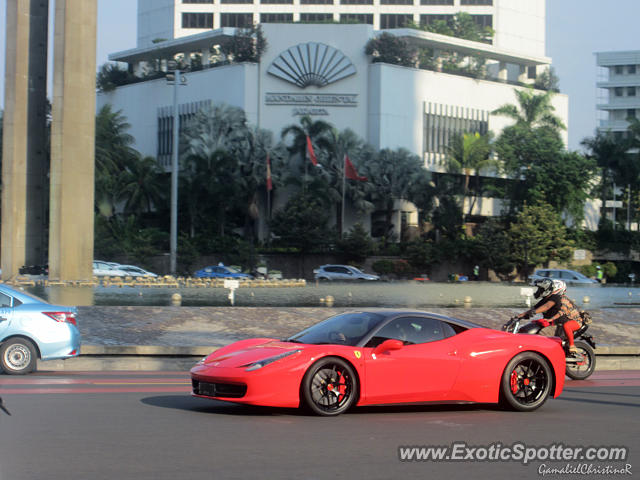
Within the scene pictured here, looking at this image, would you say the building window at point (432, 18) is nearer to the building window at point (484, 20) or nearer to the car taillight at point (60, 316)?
the building window at point (484, 20)

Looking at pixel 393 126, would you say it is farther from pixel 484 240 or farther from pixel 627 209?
pixel 627 209

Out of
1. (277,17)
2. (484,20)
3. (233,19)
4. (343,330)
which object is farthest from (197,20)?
(343,330)

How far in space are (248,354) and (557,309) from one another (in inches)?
242

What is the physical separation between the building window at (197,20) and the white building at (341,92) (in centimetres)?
1367

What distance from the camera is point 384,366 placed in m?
10.2

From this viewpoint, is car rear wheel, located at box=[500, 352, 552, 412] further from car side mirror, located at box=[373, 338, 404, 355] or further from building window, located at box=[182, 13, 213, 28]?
building window, located at box=[182, 13, 213, 28]

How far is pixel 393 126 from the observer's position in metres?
84.1

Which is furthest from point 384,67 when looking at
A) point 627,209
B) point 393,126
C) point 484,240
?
point 627,209

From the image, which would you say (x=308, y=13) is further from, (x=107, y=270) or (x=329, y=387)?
Answer: (x=329, y=387)

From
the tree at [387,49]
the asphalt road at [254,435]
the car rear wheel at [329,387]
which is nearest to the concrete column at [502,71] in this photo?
the tree at [387,49]

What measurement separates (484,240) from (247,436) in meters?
71.6

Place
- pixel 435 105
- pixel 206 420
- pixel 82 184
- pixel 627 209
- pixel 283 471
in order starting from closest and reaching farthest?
1. pixel 283 471
2. pixel 206 420
3. pixel 82 184
4. pixel 435 105
5. pixel 627 209

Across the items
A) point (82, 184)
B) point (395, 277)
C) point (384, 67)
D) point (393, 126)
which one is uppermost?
point (384, 67)

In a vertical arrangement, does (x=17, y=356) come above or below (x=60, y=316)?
below
